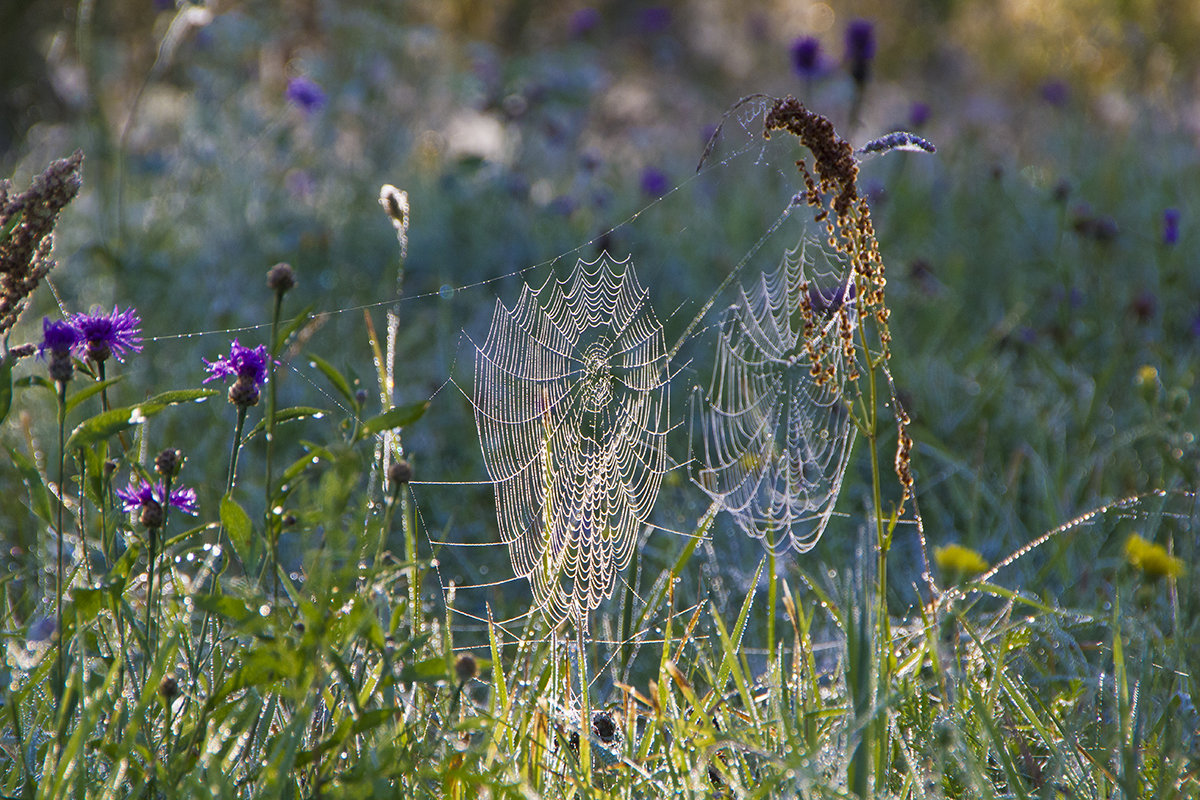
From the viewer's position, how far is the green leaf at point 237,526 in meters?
1.14

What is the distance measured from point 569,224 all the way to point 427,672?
3.24m

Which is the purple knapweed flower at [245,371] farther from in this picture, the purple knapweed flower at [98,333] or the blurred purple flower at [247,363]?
the purple knapweed flower at [98,333]

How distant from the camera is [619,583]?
88.4 inches

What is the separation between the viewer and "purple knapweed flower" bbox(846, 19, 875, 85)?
11.2 feet

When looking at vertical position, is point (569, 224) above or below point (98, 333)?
above

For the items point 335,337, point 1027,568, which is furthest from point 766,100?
point 335,337

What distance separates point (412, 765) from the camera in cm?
123

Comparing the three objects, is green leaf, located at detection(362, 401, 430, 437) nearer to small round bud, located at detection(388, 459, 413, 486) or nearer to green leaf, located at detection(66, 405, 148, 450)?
small round bud, located at detection(388, 459, 413, 486)

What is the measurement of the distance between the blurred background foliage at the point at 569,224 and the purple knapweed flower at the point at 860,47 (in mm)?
182

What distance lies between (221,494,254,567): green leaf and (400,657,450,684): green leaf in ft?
0.71

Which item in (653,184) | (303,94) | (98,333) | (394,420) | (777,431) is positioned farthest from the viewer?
(653,184)

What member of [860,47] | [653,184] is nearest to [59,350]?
[860,47]

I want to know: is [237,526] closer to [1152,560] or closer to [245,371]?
[245,371]

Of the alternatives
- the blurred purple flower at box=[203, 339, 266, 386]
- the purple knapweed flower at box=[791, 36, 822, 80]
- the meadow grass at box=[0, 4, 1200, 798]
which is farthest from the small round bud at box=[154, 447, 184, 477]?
the purple knapweed flower at box=[791, 36, 822, 80]
